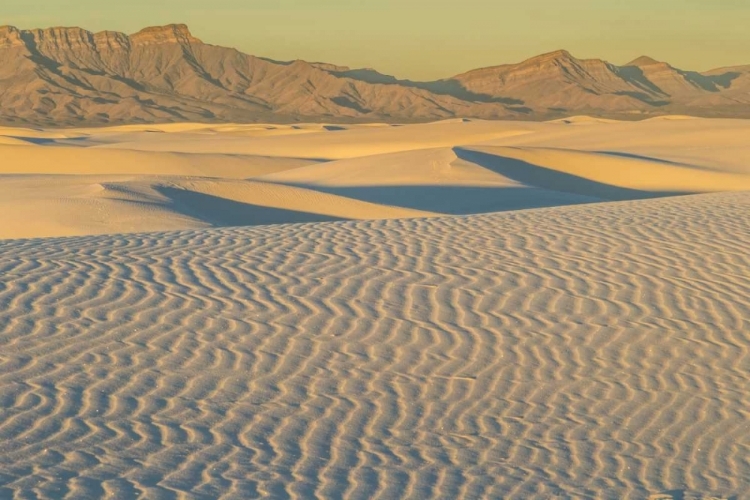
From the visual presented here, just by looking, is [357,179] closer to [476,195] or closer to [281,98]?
[476,195]

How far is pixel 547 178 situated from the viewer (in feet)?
96.2

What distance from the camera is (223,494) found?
496cm

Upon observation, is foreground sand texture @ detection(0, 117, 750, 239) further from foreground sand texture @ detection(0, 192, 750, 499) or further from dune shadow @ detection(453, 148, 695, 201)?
foreground sand texture @ detection(0, 192, 750, 499)

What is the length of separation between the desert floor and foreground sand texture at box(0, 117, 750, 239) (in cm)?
704

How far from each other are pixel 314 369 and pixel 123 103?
507 ft

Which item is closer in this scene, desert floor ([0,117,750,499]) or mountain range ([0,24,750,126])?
desert floor ([0,117,750,499])

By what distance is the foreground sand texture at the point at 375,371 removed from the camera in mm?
5320

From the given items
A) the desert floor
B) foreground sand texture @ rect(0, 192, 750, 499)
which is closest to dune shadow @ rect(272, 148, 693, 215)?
the desert floor

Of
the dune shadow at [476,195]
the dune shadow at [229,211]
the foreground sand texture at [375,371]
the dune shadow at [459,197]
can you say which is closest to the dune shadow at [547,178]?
the dune shadow at [476,195]

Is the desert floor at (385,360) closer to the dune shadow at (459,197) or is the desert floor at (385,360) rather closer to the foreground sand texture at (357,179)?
the foreground sand texture at (357,179)

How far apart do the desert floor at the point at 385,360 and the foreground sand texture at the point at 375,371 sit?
17 mm

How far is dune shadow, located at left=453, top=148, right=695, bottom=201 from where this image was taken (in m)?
27.4

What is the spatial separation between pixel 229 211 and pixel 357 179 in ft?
24.0

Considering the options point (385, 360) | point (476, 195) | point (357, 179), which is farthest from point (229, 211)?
point (385, 360)
